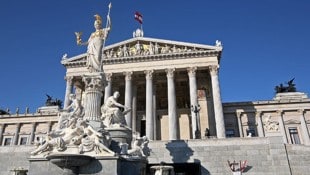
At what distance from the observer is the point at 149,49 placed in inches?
1587

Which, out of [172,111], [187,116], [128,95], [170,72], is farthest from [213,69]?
[128,95]

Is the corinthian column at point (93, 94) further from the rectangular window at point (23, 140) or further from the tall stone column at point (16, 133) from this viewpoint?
the tall stone column at point (16, 133)

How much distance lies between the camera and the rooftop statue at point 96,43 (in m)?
14.3

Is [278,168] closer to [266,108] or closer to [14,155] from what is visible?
[14,155]

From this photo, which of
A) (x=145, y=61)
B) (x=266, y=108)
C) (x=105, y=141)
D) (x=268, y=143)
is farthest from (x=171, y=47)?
(x=105, y=141)

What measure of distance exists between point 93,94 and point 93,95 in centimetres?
5

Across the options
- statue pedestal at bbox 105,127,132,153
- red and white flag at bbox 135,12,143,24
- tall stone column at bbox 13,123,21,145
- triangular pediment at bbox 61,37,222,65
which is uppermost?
red and white flag at bbox 135,12,143,24

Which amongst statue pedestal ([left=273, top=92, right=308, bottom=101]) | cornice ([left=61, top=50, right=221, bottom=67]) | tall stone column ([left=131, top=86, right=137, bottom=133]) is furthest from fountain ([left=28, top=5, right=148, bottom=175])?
statue pedestal ([left=273, top=92, right=308, bottom=101])

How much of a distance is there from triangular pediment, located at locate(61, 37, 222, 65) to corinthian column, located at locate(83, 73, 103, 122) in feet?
85.2

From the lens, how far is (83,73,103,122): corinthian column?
13.1 metres

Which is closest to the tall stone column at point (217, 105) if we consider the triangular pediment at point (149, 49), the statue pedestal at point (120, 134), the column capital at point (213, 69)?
the column capital at point (213, 69)

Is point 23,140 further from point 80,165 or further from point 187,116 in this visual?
Answer: point 80,165

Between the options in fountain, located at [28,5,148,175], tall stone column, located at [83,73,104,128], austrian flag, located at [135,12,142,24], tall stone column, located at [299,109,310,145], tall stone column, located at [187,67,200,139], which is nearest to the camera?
fountain, located at [28,5,148,175]

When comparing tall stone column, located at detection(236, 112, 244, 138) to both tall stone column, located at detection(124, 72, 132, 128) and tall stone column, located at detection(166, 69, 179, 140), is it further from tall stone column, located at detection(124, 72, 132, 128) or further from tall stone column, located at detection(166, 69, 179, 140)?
tall stone column, located at detection(124, 72, 132, 128)
